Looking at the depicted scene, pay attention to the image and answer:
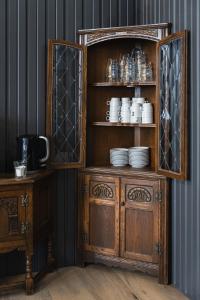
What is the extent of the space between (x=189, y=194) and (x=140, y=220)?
57 cm

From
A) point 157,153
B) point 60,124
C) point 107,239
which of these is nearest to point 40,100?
point 60,124

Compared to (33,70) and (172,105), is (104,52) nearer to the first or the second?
(33,70)

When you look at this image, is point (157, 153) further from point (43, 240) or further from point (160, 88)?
point (43, 240)

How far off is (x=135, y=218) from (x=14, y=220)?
3.21ft

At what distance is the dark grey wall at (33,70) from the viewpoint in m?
3.43

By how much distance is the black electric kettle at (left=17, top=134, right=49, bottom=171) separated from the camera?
10.7ft

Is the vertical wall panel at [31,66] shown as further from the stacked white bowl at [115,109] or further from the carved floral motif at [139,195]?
the carved floral motif at [139,195]

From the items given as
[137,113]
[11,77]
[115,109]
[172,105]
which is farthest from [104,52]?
[172,105]

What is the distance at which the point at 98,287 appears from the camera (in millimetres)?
3295

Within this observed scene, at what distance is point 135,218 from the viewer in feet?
11.2

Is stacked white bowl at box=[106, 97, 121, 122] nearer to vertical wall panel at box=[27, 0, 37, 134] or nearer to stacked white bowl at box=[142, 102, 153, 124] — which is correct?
stacked white bowl at box=[142, 102, 153, 124]

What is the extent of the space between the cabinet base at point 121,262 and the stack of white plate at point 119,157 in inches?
31.3

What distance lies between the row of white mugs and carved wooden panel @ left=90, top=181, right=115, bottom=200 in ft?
1.87

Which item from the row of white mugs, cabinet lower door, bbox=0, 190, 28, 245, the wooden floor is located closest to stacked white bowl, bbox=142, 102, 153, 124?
the row of white mugs
